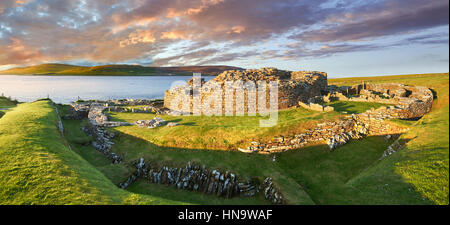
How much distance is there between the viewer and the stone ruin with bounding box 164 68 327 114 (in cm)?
2417

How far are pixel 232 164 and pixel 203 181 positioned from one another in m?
2.25

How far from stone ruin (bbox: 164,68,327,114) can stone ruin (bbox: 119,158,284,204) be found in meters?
12.3

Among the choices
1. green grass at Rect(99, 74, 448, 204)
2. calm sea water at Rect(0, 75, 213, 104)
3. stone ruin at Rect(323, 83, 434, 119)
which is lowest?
green grass at Rect(99, 74, 448, 204)

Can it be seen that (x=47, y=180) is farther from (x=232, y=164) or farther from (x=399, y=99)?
(x=399, y=99)

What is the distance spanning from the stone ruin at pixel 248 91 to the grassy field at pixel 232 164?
7.45 metres

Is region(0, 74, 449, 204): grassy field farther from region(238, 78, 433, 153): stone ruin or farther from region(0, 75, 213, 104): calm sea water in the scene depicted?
region(0, 75, 213, 104): calm sea water

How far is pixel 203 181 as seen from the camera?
→ 12.7 meters

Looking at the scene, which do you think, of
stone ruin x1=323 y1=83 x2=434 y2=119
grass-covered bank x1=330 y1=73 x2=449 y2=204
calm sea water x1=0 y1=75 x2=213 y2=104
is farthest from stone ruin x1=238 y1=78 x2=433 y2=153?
calm sea water x1=0 y1=75 x2=213 y2=104

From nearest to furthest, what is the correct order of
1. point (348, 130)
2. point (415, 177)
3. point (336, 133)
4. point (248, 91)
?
1. point (415, 177)
2. point (336, 133)
3. point (348, 130)
4. point (248, 91)

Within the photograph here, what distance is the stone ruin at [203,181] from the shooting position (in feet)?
38.6

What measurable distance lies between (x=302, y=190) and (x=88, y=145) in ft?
65.0

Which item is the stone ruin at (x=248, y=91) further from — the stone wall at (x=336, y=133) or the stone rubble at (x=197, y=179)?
the stone rubble at (x=197, y=179)

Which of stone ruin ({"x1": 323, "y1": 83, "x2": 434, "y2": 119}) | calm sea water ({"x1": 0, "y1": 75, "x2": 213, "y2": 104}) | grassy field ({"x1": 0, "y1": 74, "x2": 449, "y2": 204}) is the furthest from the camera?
calm sea water ({"x1": 0, "y1": 75, "x2": 213, "y2": 104})

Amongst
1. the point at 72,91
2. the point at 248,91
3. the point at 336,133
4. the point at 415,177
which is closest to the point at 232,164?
the point at 336,133
